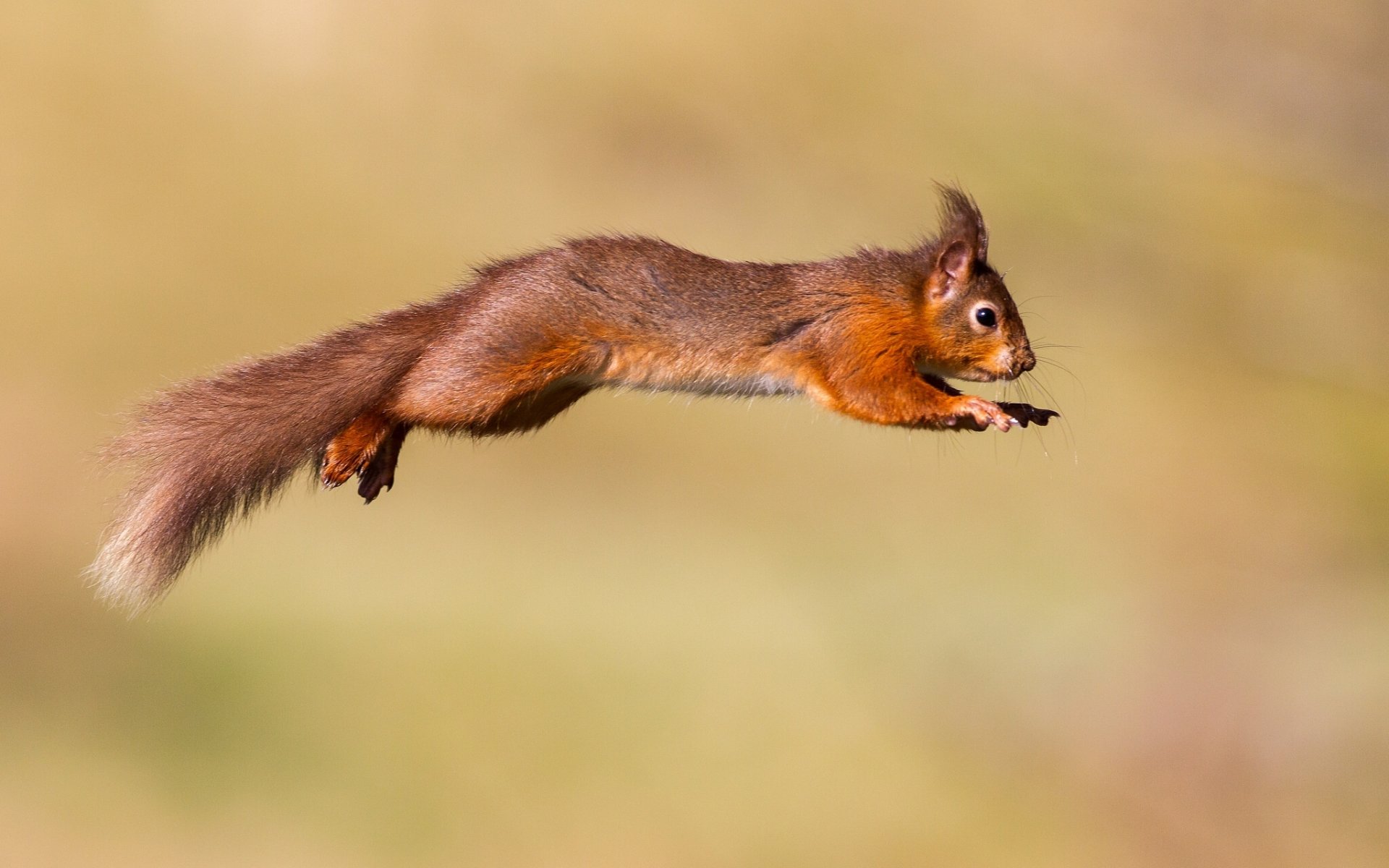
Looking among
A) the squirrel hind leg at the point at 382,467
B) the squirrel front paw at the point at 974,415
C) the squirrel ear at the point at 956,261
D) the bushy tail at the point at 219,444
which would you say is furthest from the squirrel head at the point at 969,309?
the squirrel hind leg at the point at 382,467

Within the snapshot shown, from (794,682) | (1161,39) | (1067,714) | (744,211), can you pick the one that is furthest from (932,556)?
(1161,39)

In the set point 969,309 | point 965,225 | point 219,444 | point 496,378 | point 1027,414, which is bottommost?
point 219,444

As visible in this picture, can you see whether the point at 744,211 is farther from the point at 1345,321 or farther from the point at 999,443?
the point at 1345,321

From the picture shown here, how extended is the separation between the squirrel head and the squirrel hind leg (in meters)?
Answer: 2.03

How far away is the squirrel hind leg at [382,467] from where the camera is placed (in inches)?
222

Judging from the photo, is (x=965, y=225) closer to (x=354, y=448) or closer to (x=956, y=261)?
(x=956, y=261)

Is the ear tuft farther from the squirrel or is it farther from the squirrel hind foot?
the squirrel hind foot

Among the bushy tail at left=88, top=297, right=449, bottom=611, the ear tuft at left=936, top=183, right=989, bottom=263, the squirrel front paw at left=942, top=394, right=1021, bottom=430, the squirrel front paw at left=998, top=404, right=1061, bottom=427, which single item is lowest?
the bushy tail at left=88, top=297, right=449, bottom=611

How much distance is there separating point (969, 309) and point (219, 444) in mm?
2768

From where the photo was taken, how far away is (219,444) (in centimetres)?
583

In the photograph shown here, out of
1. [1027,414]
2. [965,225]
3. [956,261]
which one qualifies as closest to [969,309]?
[956,261]

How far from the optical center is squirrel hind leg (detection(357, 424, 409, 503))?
5641 mm

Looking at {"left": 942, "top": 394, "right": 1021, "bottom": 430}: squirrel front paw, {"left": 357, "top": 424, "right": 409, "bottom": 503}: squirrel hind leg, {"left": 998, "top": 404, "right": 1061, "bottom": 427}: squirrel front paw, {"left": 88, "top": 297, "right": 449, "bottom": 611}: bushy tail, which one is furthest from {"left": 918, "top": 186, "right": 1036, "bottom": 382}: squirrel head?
{"left": 357, "top": 424, "right": 409, "bottom": 503}: squirrel hind leg

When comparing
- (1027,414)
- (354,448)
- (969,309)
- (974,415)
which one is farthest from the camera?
(969,309)
